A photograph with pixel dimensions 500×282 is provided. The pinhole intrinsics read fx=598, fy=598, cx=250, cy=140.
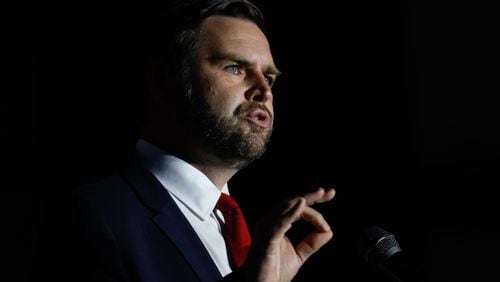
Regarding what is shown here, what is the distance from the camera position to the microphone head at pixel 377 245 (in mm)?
1140

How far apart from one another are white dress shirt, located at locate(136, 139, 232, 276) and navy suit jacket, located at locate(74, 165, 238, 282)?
64 millimetres

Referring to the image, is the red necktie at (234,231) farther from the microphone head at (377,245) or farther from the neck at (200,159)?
the microphone head at (377,245)

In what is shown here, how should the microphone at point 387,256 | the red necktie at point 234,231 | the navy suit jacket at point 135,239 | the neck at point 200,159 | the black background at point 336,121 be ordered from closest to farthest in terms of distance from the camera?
the microphone at point 387,256 → the navy suit jacket at point 135,239 → the red necktie at point 234,231 → the neck at point 200,159 → the black background at point 336,121

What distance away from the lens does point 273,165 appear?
2322 millimetres

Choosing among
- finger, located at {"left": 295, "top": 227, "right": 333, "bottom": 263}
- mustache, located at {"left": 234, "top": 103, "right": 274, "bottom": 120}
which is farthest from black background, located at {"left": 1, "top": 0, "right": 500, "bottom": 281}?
finger, located at {"left": 295, "top": 227, "right": 333, "bottom": 263}

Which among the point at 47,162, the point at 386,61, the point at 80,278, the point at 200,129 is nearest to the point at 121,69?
the point at 47,162

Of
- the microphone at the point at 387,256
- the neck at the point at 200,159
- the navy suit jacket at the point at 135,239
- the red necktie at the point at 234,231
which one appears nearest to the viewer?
the microphone at the point at 387,256

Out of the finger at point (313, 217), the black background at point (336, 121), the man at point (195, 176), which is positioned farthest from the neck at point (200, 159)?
the black background at point (336, 121)

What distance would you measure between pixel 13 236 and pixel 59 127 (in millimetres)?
412

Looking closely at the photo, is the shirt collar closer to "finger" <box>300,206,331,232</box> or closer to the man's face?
the man's face

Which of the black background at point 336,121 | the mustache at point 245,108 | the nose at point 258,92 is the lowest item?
the black background at point 336,121

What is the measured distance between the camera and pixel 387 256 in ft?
3.71

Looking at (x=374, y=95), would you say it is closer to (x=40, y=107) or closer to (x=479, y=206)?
(x=479, y=206)

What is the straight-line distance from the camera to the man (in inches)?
47.0
